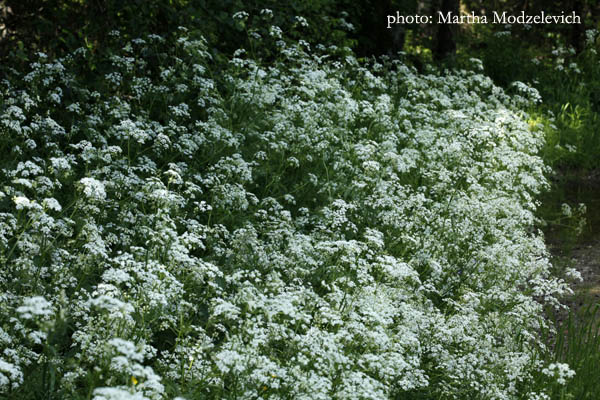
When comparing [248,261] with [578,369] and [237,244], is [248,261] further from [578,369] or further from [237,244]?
[578,369]

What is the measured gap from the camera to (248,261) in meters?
4.82

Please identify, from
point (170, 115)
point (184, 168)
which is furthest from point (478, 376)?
point (170, 115)

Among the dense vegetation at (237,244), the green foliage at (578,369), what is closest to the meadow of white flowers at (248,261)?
the dense vegetation at (237,244)

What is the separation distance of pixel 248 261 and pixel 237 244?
15cm

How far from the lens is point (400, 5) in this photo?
1484 centimetres

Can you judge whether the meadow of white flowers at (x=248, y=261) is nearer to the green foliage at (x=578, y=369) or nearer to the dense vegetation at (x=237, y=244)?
the dense vegetation at (x=237, y=244)

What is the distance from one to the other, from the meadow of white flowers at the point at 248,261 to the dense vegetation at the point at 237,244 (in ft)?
0.08

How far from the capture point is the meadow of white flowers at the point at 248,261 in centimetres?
344

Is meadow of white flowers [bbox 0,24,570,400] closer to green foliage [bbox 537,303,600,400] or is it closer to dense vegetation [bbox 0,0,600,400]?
dense vegetation [bbox 0,0,600,400]

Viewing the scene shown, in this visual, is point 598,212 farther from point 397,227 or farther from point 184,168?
point 184,168

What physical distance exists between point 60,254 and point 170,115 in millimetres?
3343

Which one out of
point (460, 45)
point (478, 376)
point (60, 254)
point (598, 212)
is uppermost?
point (460, 45)

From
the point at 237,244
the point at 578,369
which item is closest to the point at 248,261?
the point at 237,244

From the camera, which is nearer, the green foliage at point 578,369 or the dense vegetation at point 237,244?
the dense vegetation at point 237,244
